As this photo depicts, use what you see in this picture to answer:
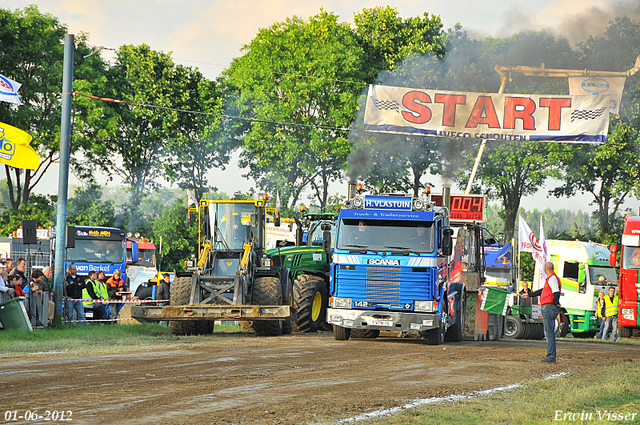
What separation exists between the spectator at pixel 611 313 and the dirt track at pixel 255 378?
11.3 meters

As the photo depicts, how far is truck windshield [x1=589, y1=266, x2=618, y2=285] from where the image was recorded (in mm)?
31203

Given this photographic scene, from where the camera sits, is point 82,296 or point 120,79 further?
point 120,79

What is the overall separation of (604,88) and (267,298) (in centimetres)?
1827

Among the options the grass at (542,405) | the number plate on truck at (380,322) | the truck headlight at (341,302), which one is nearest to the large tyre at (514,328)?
the number plate on truck at (380,322)

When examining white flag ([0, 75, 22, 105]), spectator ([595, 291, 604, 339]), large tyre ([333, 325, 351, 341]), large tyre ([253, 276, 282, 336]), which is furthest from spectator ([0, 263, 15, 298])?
spectator ([595, 291, 604, 339])

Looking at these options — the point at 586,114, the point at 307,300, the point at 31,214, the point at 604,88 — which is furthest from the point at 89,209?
the point at 604,88

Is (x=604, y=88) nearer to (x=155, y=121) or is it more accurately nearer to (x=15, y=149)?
(x=15, y=149)

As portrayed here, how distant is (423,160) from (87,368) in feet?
109

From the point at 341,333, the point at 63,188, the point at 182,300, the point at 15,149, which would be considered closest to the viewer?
the point at 341,333

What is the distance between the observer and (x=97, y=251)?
32.4 meters

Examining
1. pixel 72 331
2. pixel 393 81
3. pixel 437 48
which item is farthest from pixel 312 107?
pixel 72 331

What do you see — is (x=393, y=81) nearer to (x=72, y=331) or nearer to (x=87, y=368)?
(x=72, y=331)

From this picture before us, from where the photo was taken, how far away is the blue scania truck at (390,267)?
1792 centimetres

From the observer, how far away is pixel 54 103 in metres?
42.5
